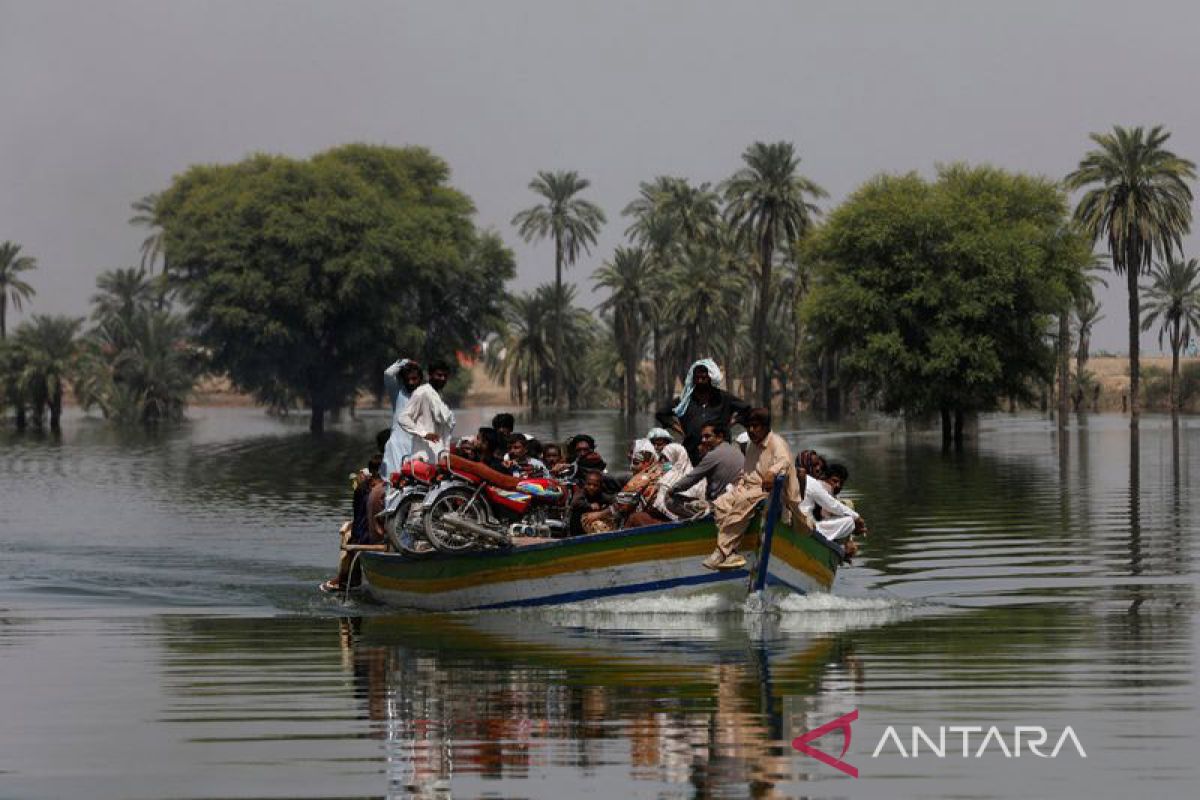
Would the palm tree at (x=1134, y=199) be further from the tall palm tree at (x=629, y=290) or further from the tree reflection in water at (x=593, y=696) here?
the tree reflection in water at (x=593, y=696)

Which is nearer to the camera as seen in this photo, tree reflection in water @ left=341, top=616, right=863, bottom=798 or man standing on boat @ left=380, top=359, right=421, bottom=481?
tree reflection in water @ left=341, top=616, right=863, bottom=798

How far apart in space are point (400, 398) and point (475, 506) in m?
2.02

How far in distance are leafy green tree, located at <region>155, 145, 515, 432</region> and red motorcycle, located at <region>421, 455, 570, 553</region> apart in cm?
7708

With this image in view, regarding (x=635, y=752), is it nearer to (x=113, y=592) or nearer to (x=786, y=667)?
(x=786, y=667)

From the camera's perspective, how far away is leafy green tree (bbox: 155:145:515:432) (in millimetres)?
100438

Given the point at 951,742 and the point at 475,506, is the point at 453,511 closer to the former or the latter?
the point at 475,506

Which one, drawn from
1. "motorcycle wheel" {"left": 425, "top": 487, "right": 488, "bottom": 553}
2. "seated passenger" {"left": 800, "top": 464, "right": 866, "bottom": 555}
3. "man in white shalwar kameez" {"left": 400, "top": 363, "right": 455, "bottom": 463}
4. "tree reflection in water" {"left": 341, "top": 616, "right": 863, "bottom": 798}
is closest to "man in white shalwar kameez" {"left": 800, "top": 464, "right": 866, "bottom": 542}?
"seated passenger" {"left": 800, "top": 464, "right": 866, "bottom": 555}

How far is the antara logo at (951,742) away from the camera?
12945mm

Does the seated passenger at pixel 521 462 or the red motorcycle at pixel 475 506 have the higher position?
the seated passenger at pixel 521 462

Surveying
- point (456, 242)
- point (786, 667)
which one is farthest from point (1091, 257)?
point (786, 667)

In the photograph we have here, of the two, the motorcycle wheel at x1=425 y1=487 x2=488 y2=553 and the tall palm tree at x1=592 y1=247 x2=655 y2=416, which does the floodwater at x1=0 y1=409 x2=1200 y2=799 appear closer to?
the motorcycle wheel at x1=425 y1=487 x2=488 y2=553

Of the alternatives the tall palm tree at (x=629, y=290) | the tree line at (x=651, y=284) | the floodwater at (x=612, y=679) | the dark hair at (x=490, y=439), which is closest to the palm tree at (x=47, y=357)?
the tree line at (x=651, y=284)

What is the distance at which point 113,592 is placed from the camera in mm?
26938

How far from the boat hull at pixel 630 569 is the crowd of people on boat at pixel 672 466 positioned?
0.22 metres
